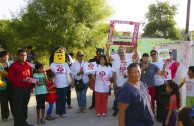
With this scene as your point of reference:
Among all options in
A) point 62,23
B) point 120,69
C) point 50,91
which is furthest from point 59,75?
point 62,23

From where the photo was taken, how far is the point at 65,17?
21.9 meters

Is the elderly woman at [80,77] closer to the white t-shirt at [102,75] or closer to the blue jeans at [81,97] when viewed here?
the blue jeans at [81,97]

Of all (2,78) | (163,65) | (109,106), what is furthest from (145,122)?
(109,106)

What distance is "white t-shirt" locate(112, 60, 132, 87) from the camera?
8.26 metres

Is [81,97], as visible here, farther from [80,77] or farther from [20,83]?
[20,83]

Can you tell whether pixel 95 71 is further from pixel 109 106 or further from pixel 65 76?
pixel 109 106

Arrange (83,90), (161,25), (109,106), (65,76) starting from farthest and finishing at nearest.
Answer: (161,25), (109,106), (83,90), (65,76)

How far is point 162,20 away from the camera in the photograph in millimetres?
45906

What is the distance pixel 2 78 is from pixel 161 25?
40559 millimetres

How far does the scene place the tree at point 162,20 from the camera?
150 ft

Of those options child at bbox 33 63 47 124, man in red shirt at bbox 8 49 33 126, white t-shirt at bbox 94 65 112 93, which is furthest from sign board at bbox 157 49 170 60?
man in red shirt at bbox 8 49 33 126

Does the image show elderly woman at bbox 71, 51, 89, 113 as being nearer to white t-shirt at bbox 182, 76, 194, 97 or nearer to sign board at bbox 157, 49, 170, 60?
sign board at bbox 157, 49, 170, 60

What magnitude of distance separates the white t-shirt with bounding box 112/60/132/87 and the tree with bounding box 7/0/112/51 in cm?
1421

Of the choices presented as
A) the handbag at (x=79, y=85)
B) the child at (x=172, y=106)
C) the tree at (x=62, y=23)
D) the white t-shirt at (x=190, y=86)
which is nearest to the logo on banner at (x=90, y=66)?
the handbag at (x=79, y=85)
